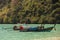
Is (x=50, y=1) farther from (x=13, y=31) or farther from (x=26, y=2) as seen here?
(x=13, y=31)

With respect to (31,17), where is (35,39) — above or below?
below

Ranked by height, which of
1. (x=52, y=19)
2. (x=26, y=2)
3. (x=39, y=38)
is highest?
(x=26, y=2)

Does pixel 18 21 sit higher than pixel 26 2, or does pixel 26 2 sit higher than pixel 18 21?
pixel 26 2

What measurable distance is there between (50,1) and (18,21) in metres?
1.13

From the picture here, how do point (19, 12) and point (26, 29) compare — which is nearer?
point (19, 12)

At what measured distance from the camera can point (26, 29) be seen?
8906 mm

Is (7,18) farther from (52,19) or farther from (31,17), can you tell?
(52,19)

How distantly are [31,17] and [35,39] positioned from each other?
0.73 meters

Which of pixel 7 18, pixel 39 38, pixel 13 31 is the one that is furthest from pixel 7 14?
pixel 39 38

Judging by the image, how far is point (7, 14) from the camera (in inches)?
328

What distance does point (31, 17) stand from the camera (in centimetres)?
830

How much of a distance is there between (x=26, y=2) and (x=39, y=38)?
1.18 meters

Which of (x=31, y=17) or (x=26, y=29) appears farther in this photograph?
(x=26, y=29)

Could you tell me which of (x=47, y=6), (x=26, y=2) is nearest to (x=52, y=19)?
(x=47, y=6)
